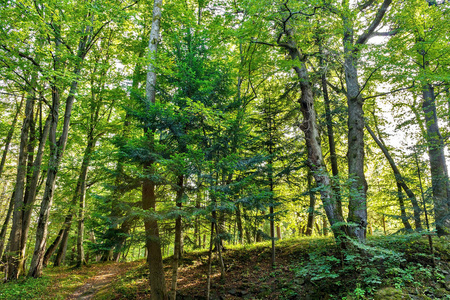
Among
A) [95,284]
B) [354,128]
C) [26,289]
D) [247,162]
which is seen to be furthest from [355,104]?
[26,289]

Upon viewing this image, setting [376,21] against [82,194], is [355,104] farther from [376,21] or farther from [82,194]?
[82,194]

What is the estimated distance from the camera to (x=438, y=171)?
6.96m

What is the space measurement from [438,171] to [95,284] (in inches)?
525

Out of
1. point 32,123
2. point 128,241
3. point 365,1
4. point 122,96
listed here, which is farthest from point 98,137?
point 365,1

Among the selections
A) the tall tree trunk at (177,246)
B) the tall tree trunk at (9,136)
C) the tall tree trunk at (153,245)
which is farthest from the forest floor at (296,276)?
the tall tree trunk at (9,136)

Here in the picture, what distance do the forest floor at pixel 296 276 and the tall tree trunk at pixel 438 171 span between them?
2.73ft

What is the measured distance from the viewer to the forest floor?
15.7ft

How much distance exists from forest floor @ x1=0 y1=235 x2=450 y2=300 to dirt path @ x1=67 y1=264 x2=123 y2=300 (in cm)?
3

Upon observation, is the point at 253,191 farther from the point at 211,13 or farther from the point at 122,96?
the point at 211,13

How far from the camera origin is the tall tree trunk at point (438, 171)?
219 inches

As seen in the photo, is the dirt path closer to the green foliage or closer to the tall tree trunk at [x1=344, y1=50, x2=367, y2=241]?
the green foliage

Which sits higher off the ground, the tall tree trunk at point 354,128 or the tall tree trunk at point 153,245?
the tall tree trunk at point 354,128

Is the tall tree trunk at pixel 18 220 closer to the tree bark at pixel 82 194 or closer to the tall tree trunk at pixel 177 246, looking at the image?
the tree bark at pixel 82 194

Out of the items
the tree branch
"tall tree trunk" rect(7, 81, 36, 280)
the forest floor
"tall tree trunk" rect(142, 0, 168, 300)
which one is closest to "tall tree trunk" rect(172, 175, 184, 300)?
"tall tree trunk" rect(142, 0, 168, 300)
